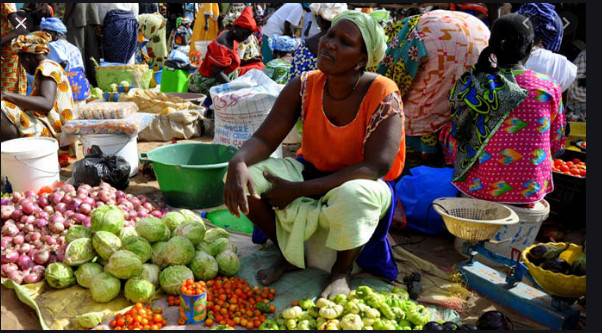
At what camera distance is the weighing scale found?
2348 millimetres

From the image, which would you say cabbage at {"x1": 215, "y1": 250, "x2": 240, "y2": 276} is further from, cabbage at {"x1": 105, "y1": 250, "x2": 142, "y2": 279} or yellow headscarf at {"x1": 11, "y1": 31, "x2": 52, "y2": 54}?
yellow headscarf at {"x1": 11, "y1": 31, "x2": 52, "y2": 54}

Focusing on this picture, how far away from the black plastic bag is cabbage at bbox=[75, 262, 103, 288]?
4.79 feet

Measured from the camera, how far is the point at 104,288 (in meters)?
Answer: 2.43

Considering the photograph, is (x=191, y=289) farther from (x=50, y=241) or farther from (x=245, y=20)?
(x=245, y=20)

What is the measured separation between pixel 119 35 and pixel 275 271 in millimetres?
7666

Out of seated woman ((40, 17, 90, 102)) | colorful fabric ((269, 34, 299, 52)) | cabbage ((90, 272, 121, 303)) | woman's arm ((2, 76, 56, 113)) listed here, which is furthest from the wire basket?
seated woman ((40, 17, 90, 102))

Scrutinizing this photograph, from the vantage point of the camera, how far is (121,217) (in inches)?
111

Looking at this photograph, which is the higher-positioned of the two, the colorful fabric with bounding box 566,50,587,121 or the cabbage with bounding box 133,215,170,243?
the colorful fabric with bounding box 566,50,587,121

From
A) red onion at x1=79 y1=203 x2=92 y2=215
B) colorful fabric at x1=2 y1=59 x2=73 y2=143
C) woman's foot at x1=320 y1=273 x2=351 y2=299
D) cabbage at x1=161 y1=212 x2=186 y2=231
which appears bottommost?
woman's foot at x1=320 y1=273 x2=351 y2=299

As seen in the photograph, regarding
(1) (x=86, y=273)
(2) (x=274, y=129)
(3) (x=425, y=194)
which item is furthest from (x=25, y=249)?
(3) (x=425, y=194)

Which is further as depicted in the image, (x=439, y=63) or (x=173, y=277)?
(x=439, y=63)

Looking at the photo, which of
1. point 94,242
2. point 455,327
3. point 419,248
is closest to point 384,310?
point 455,327

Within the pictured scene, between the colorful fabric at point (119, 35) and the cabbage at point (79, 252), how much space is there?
7204mm

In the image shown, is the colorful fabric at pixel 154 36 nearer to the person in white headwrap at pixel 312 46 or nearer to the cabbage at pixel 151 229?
the person in white headwrap at pixel 312 46
